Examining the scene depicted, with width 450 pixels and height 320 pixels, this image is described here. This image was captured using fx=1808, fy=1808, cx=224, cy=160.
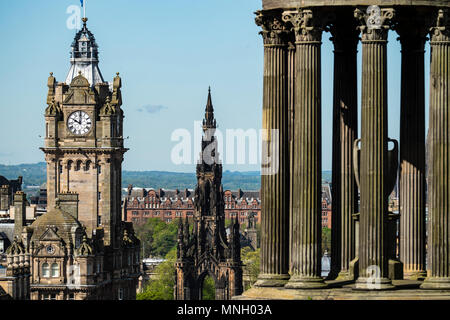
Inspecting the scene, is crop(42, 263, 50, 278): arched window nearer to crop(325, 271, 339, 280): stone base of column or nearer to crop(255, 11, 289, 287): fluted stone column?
crop(325, 271, 339, 280): stone base of column

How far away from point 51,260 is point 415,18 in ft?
476

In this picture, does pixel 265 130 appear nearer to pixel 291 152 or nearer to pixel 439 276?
pixel 291 152

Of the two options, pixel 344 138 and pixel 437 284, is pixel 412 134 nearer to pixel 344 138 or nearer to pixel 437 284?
pixel 344 138

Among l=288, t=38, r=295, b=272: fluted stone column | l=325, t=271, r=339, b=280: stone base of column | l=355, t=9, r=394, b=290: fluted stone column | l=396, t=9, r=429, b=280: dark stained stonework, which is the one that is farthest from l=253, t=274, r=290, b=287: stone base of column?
l=396, t=9, r=429, b=280: dark stained stonework

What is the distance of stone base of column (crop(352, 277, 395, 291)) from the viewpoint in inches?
1989

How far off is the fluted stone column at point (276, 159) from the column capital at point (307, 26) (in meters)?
1.34

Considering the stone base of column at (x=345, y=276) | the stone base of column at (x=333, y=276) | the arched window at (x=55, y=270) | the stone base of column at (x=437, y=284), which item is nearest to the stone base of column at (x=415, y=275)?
the stone base of column at (x=345, y=276)

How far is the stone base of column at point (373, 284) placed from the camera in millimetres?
50531

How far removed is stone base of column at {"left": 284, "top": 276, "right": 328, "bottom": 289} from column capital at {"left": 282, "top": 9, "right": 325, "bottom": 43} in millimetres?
6690

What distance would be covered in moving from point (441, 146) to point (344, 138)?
386 cm

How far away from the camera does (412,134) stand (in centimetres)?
5378

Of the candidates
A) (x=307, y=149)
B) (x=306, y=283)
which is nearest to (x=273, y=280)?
(x=306, y=283)
